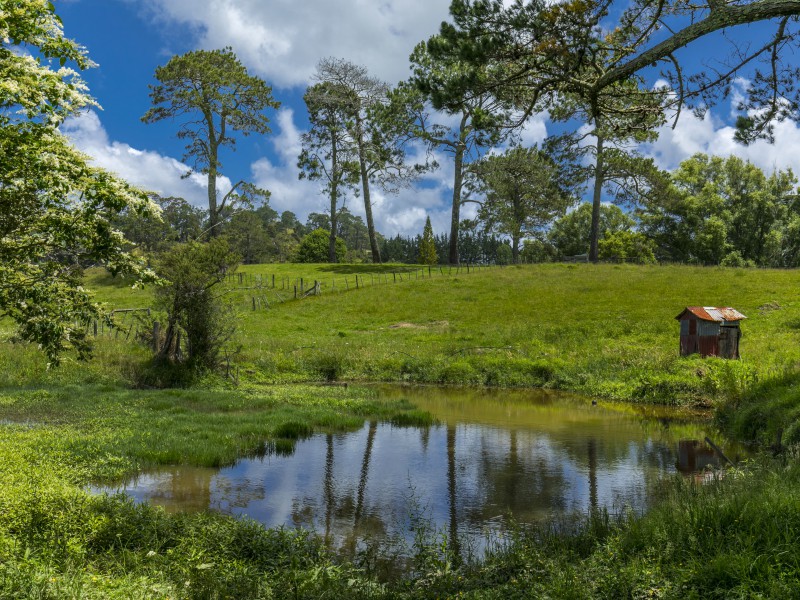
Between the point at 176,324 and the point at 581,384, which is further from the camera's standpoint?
the point at 581,384

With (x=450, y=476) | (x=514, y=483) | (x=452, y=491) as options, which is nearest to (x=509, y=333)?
(x=450, y=476)

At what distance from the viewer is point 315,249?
8225cm

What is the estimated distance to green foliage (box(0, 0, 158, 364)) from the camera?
30.0 feet

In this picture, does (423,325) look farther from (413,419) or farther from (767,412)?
(767,412)

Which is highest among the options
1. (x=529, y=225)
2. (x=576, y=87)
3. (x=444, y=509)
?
(x=529, y=225)

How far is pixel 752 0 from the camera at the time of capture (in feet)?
35.8

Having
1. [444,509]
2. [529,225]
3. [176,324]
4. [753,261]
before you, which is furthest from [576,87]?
[753,261]

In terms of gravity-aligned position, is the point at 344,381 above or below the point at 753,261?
below

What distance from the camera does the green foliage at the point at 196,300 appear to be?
20656mm

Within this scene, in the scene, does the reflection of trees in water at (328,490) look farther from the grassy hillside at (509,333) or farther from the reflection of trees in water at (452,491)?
the grassy hillside at (509,333)

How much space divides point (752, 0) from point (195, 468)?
13.2 metres

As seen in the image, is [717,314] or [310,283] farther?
[310,283]

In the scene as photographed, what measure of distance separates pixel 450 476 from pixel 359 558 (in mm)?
4353

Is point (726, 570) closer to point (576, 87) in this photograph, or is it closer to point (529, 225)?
point (576, 87)
